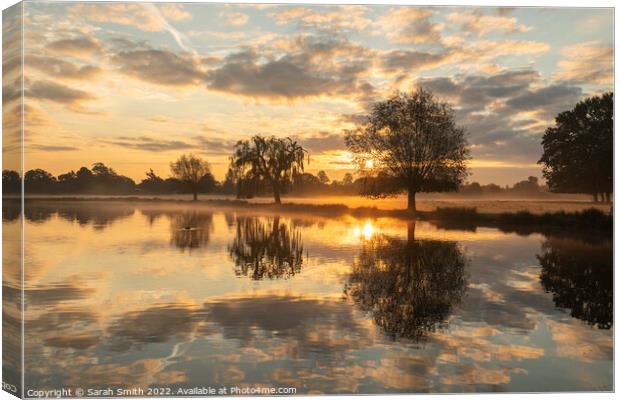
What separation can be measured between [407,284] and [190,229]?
14866 mm

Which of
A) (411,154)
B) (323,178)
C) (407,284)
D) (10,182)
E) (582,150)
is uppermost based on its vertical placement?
(411,154)

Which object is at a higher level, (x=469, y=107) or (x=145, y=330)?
(x=469, y=107)

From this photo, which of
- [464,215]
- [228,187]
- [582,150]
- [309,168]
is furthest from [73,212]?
[582,150]

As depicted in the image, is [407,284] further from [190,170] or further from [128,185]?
[190,170]

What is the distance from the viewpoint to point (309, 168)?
20.3 meters

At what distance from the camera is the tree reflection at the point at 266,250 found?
16.2 m

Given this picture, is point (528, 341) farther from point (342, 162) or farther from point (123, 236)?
point (123, 236)

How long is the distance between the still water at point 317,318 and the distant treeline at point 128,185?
0.79 meters

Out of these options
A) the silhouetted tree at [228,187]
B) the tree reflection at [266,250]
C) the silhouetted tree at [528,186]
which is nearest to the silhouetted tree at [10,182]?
the tree reflection at [266,250]

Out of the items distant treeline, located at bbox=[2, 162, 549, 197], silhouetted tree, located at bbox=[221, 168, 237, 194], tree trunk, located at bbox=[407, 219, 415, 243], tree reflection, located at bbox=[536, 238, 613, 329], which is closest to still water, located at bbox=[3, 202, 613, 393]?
tree reflection, located at bbox=[536, 238, 613, 329]

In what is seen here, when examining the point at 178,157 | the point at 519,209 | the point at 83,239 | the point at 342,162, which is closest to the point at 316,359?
the point at 178,157

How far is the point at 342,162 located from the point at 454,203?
44.3 ft

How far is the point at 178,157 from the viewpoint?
16.8 metres

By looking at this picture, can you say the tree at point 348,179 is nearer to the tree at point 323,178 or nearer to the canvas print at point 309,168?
the tree at point 323,178
